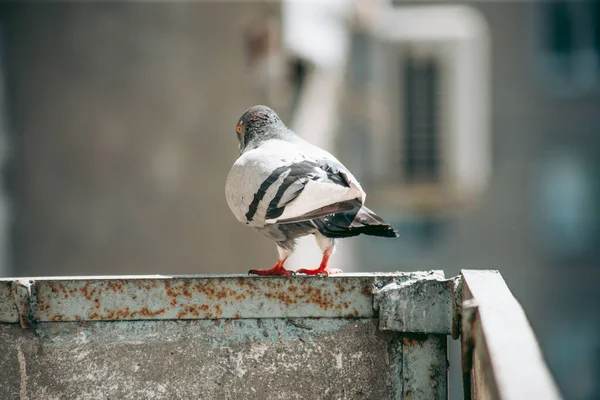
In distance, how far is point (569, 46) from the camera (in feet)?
68.5

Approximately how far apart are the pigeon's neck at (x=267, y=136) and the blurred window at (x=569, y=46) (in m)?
18.6

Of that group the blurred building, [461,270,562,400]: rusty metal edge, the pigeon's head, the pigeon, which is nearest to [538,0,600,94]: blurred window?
the blurred building

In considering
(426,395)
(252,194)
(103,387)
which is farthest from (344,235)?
(103,387)

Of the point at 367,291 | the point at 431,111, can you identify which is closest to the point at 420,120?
the point at 431,111

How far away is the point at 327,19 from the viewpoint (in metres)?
8.93

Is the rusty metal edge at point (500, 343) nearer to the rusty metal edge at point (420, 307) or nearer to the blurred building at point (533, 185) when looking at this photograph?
the rusty metal edge at point (420, 307)

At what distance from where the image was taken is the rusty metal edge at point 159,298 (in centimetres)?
248

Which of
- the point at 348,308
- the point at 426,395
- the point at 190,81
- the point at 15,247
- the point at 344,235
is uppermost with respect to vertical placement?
the point at 190,81

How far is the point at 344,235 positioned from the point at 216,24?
18.3ft

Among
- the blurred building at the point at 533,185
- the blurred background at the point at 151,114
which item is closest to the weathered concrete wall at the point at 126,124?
the blurred background at the point at 151,114

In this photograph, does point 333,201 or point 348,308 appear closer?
point 348,308

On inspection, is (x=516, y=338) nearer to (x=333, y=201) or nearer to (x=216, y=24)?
(x=333, y=201)

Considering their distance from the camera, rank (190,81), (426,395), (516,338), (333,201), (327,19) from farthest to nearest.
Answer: (327,19) < (190,81) < (333,201) < (426,395) < (516,338)

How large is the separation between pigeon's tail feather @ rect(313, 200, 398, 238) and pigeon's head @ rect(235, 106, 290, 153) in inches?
21.8
